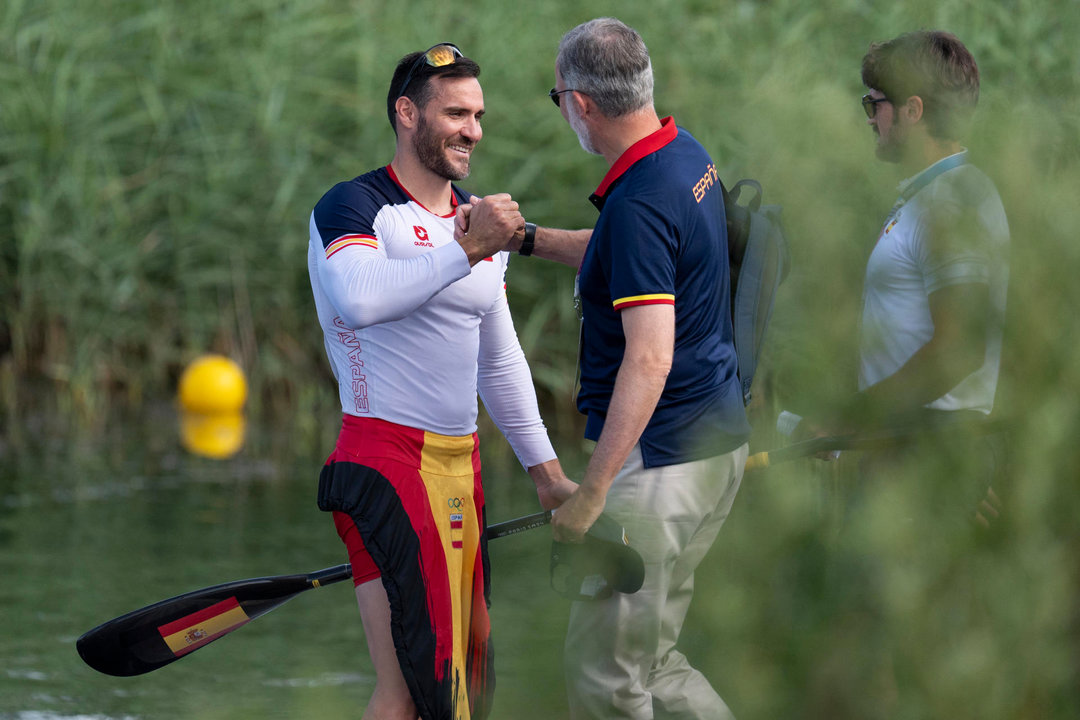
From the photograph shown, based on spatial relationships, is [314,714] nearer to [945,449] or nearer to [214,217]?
[945,449]

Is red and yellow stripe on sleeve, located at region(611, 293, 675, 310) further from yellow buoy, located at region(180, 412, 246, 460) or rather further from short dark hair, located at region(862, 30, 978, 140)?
yellow buoy, located at region(180, 412, 246, 460)

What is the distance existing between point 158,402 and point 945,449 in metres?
7.55

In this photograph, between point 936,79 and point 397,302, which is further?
point 936,79

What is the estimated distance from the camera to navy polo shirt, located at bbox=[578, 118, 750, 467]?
126 inches

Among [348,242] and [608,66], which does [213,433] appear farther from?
[608,66]

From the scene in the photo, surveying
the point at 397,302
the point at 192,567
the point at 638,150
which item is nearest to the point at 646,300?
the point at 638,150

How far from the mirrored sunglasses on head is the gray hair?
90cm

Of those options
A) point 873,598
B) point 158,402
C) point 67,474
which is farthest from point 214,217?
point 873,598

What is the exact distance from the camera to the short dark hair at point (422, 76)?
3.48m

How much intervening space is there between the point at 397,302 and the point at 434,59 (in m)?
0.64

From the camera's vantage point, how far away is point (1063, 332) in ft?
10.6

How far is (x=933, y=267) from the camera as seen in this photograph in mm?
3334

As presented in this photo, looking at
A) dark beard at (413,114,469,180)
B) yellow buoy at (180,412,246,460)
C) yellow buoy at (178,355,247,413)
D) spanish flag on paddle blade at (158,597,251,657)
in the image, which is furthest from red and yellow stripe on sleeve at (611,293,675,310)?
yellow buoy at (178,355,247,413)

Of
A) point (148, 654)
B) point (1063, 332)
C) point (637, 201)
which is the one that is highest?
point (637, 201)
